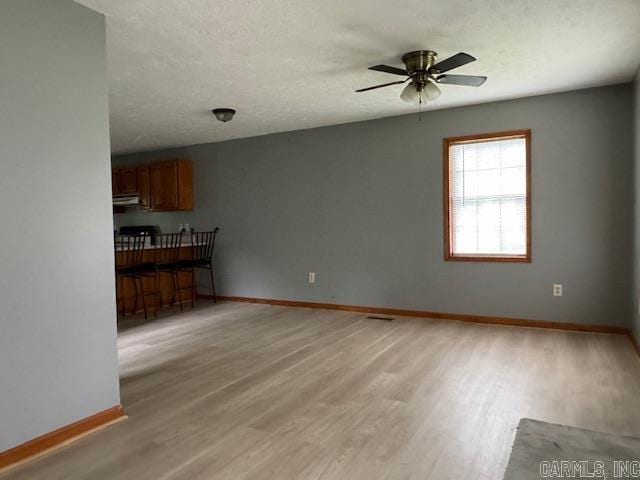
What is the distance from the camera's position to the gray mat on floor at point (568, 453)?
73.4 inches

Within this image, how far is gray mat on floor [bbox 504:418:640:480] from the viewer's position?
1864 millimetres

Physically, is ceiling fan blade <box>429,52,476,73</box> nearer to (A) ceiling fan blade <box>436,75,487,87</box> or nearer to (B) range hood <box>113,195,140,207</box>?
(A) ceiling fan blade <box>436,75,487,87</box>

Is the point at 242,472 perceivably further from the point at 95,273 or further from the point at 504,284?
the point at 504,284

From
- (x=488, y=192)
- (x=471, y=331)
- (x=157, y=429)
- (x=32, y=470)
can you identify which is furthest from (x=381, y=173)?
(x=32, y=470)

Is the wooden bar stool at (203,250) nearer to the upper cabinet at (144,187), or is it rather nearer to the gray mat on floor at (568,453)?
the upper cabinet at (144,187)

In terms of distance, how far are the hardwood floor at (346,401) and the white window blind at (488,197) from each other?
89 cm

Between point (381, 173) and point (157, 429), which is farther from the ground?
point (381, 173)

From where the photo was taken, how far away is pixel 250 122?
5.16 m

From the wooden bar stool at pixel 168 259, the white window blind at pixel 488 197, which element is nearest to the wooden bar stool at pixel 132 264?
the wooden bar stool at pixel 168 259

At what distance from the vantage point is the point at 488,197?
459 cm

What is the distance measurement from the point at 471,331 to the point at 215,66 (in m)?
3.37

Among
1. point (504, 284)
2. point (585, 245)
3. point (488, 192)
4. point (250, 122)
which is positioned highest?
point (250, 122)

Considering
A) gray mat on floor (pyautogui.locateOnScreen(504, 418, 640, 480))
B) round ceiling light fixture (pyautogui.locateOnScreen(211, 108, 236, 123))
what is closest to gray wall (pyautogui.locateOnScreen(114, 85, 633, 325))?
round ceiling light fixture (pyautogui.locateOnScreen(211, 108, 236, 123))

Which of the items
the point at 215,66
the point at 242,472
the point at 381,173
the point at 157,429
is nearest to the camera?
the point at 242,472
